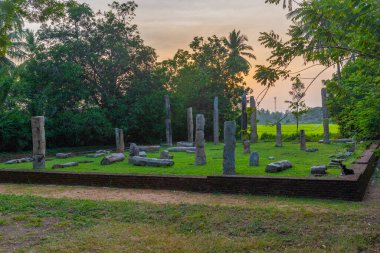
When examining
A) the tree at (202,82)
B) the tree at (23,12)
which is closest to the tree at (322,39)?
the tree at (23,12)

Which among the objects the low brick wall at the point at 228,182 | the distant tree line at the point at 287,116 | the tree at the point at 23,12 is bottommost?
the low brick wall at the point at 228,182

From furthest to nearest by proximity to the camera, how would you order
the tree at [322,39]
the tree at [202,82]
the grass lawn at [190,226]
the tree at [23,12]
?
the tree at [202,82], the tree at [23,12], the grass lawn at [190,226], the tree at [322,39]

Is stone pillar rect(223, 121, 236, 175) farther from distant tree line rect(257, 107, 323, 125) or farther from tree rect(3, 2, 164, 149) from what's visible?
tree rect(3, 2, 164, 149)

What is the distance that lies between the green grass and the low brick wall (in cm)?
45

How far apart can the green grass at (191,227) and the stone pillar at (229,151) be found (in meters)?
3.12

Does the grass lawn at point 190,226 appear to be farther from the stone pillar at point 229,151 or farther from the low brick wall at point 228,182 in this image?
the stone pillar at point 229,151

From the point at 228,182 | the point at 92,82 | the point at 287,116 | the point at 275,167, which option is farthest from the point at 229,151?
the point at 92,82

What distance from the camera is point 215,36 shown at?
38.4m

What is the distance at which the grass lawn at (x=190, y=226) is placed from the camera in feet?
19.3

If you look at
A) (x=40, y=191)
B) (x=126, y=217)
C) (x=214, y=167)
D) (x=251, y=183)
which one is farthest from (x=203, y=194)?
(x=40, y=191)

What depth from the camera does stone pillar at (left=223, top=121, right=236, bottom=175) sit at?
12.1 meters

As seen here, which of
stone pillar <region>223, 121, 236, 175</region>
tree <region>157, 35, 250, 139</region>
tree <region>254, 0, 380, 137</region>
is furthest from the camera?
tree <region>157, 35, 250, 139</region>

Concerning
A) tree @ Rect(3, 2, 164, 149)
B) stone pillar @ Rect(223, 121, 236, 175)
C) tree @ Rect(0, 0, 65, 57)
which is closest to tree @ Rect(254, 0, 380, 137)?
tree @ Rect(0, 0, 65, 57)

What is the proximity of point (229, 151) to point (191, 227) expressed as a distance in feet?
18.4
